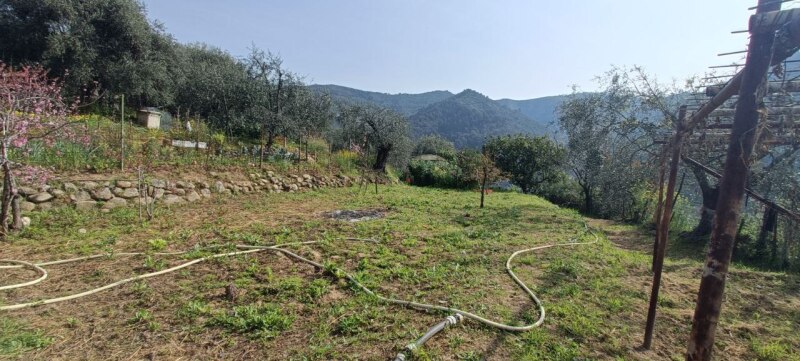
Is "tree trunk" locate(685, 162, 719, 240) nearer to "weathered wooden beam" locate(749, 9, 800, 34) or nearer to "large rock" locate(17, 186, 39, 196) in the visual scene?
"weathered wooden beam" locate(749, 9, 800, 34)

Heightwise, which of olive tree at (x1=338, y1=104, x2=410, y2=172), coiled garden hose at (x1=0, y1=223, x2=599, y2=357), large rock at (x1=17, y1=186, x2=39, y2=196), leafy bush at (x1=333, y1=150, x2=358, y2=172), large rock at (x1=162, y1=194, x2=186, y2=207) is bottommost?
coiled garden hose at (x1=0, y1=223, x2=599, y2=357)

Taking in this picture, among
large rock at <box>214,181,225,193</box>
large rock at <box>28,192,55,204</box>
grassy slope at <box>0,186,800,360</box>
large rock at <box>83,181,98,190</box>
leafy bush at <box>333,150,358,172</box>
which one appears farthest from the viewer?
leafy bush at <box>333,150,358,172</box>

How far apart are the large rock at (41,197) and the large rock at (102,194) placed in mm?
648

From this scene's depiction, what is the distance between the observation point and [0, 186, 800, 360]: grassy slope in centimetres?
294

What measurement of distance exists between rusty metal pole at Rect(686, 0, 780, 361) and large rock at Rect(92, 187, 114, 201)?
9.21m

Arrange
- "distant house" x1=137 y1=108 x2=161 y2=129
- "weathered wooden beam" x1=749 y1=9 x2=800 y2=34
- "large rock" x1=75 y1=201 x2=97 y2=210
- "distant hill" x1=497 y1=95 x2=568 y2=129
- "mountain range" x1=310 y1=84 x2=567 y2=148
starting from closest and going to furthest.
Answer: "weathered wooden beam" x1=749 y1=9 x2=800 y2=34, "large rock" x1=75 y1=201 x2=97 y2=210, "distant house" x1=137 y1=108 x2=161 y2=129, "mountain range" x1=310 y1=84 x2=567 y2=148, "distant hill" x1=497 y1=95 x2=568 y2=129

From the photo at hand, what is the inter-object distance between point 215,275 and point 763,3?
17.0 feet

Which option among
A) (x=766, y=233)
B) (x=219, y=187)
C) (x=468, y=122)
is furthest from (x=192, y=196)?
(x=468, y=122)

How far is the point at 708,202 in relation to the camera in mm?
9383

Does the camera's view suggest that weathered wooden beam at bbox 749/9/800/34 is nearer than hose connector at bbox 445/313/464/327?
Yes

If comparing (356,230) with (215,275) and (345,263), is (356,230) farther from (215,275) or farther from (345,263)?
(215,275)

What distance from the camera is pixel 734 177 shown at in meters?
1.92

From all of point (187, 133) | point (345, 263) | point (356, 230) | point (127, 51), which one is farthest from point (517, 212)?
point (127, 51)

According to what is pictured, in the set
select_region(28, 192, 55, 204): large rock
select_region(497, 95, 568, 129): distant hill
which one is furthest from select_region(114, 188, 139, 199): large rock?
select_region(497, 95, 568, 129): distant hill
